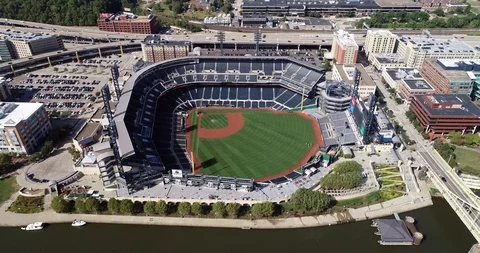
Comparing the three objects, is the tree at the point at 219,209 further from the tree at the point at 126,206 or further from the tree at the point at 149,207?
the tree at the point at 126,206

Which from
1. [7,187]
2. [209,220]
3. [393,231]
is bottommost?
[209,220]

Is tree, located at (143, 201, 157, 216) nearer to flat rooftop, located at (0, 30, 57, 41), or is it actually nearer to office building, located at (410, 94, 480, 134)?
office building, located at (410, 94, 480, 134)

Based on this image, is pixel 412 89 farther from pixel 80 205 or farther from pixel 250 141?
pixel 80 205

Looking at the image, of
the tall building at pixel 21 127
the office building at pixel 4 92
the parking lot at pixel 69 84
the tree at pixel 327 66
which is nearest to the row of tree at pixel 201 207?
the tall building at pixel 21 127

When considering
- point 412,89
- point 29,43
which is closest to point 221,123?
point 412,89

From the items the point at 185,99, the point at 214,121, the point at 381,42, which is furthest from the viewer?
the point at 381,42

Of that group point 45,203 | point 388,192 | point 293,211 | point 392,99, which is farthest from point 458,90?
point 45,203
